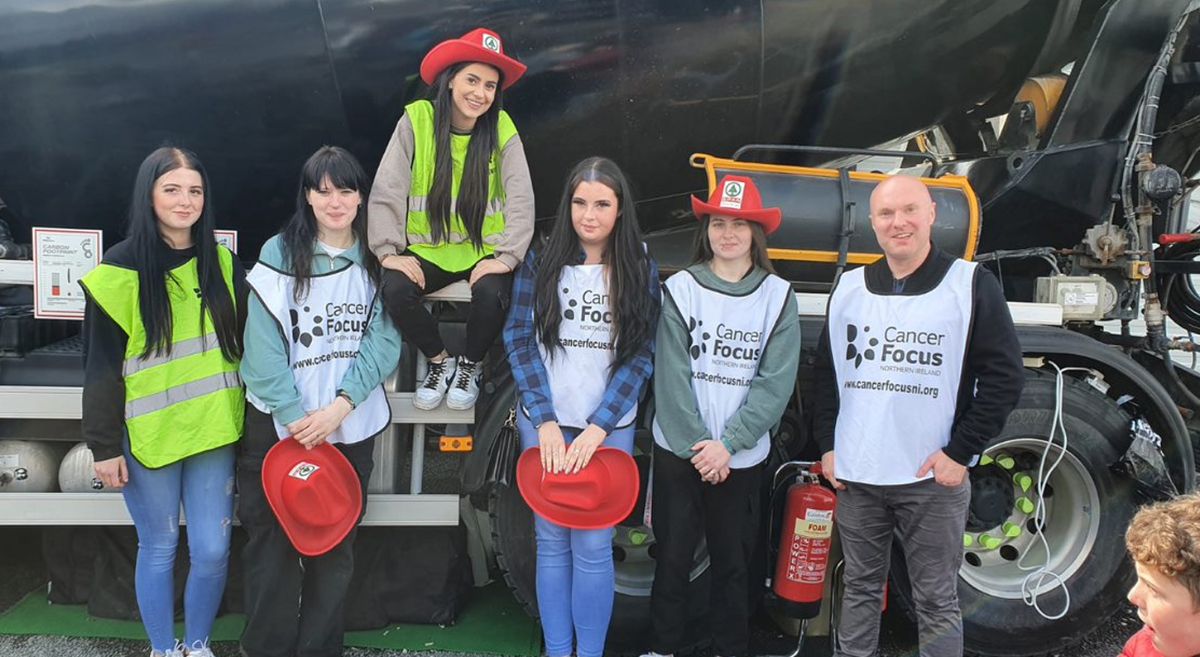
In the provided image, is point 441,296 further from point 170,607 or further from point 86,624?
point 86,624

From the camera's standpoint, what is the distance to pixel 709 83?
9.19ft

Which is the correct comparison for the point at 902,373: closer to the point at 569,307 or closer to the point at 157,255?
the point at 569,307

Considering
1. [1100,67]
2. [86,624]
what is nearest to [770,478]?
[1100,67]

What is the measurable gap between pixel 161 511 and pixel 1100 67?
363 centimetres

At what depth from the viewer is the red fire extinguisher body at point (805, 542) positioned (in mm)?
2664

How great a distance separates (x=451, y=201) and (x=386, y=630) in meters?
1.72

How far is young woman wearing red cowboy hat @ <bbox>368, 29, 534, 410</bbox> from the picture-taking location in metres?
2.42

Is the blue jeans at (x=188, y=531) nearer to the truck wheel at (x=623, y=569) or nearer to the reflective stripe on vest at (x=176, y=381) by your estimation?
the reflective stripe on vest at (x=176, y=381)

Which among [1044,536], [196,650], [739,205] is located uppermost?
[739,205]

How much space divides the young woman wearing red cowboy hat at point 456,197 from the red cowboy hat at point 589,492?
1.39ft

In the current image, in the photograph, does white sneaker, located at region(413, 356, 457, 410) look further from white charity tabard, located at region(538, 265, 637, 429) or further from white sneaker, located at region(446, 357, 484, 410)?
white charity tabard, located at region(538, 265, 637, 429)

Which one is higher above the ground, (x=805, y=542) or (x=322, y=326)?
(x=322, y=326)

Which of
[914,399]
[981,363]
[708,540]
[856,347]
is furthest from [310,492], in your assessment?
[981,363]

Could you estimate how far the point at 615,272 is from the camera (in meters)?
2.42
